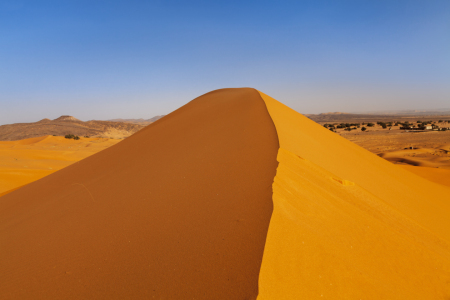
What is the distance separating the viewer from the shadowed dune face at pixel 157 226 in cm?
199

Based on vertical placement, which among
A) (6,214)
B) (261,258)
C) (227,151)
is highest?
(227,151)

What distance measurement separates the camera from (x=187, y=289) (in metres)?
1.87

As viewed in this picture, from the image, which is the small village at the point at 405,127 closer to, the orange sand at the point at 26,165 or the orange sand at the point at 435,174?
the orange sand at the point at 435,174

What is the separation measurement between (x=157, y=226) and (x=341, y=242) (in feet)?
6.30

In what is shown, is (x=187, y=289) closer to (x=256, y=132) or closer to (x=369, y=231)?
(x=369, y=231)

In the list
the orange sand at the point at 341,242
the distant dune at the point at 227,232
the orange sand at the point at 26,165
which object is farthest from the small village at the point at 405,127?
the orange sand at the point at 26,165

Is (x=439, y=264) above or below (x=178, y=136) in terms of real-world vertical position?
below

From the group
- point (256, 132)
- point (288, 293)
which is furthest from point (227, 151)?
point (288, 293)

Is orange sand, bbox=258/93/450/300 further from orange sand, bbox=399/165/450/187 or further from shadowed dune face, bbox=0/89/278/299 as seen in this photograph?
orange sand, bbox=399/165/450/187

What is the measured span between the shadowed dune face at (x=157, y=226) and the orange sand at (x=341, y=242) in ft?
0.62

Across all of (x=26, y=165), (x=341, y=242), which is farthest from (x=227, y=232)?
(x=26, y=165)

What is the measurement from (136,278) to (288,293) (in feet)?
4.19

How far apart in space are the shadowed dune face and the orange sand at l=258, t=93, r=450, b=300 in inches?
7.5

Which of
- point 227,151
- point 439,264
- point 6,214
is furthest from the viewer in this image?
point 6,214
